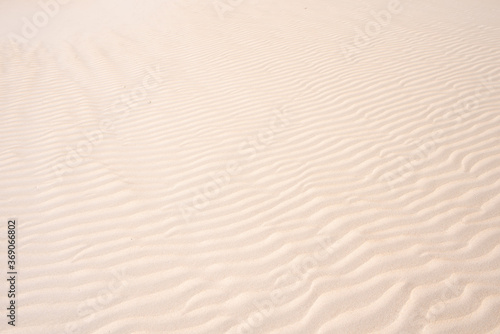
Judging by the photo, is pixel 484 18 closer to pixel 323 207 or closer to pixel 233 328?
pixel 323 207

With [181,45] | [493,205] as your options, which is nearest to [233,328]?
[493,205]

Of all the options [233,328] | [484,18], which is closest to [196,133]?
[233,328]

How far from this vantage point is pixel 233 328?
2188 mm

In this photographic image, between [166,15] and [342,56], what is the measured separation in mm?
6173

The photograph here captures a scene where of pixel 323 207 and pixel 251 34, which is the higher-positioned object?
pixel 251 34

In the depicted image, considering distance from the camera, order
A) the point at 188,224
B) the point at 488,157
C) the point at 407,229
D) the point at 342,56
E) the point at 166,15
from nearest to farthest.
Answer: the point at 407,229, the point at 188,224, the point at 488,157, the point at 342,56, the point at 166,15

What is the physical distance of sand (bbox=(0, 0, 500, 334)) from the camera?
2.31 metres

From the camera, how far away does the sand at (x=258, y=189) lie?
2.31 meters

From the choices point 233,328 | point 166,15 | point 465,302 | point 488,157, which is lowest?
point 465,302

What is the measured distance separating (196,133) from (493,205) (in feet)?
11.0

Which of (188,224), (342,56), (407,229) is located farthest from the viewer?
(342,56)

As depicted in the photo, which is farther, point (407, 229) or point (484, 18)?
point (484, 18)

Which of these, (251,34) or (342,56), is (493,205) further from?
(251,34)

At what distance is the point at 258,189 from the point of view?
332 centimetres
